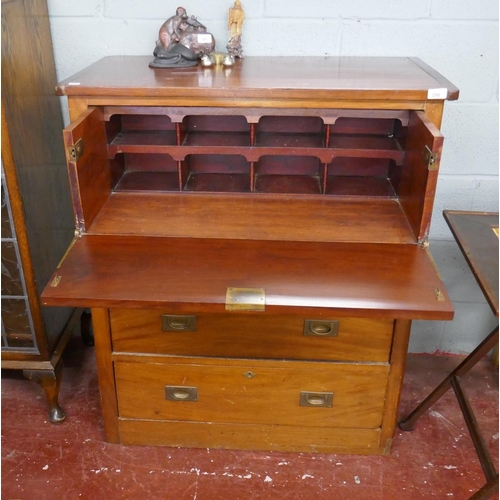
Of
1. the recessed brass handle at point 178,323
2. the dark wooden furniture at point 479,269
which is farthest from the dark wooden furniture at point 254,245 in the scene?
the dark wooden furniture at point 479,269

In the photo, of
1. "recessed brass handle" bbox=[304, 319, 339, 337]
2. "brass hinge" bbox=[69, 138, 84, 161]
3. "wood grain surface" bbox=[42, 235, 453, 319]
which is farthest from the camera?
"recessed brass handle" bbox=[304, 319, 339, 337]

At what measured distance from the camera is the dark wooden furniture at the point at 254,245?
1.21 meters

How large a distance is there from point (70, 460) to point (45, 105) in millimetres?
1090

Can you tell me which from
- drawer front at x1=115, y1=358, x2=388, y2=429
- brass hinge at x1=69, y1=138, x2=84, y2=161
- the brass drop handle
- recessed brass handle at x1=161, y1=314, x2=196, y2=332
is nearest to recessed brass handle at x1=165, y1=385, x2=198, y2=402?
drawer front at x1=115, y1=358, x2=388, y2=429

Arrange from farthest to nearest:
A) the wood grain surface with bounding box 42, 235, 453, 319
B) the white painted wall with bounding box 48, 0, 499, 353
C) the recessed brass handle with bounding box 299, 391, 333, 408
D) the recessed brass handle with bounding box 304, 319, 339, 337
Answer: the white painted wall with bounding box 48, 0, 499, 353 → the recessed brass handle with bounding box 299, 391, 333, 408 → the recessed brass handle with bounding box 304, 319, 339, 337 → the wood grain surface with bounding box 42, 235, 453, 319

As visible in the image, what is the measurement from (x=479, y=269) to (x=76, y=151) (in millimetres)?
1015

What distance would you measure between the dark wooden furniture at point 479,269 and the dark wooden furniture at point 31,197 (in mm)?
1196

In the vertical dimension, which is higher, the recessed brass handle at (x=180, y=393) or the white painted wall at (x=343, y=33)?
the white painted wall at (x=343, y=33)

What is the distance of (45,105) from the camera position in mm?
1651

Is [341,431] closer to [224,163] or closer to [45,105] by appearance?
[224,163]

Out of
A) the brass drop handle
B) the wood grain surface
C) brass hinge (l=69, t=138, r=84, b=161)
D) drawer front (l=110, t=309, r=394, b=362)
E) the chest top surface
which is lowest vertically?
the brass drop handle

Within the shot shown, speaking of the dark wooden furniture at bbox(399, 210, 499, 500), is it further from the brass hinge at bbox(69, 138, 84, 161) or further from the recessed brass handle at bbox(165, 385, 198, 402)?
the brass hinge at bbox(69, 138, 84, 161)

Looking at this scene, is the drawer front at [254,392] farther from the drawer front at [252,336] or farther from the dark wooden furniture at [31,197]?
the dark wooden furniture at [31,197]

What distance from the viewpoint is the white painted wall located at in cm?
166
